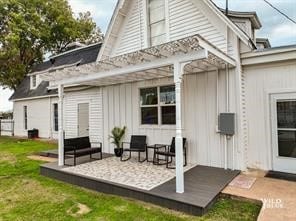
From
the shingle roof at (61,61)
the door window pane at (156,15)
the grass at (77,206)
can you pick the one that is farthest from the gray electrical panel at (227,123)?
the shingle roof at (61,61)

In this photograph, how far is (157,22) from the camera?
8.03 meters

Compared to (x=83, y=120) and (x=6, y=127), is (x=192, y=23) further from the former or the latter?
(x=6, y=127)

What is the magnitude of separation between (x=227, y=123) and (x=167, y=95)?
228cm

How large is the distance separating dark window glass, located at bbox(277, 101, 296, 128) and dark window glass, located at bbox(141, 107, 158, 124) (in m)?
3.74

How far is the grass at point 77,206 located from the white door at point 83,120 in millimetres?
5397

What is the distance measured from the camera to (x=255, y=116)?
21.0 ft

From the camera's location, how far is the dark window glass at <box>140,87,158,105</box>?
8.11 metres

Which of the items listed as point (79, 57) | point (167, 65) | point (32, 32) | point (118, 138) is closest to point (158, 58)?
point (167, 65)

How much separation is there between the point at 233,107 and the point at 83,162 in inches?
197

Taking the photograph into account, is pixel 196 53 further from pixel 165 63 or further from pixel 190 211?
pixel 190 211

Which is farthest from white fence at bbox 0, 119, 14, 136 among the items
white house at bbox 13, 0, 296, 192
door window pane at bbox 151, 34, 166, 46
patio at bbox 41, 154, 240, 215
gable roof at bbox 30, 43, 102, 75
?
door window pane at bbox 151, 34, 166, 46

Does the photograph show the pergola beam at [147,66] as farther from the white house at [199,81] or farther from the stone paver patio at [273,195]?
the stone paver patio at [273,195]

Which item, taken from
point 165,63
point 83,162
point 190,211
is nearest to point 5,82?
point 83,162

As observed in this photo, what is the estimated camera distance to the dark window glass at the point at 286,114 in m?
5.86
